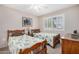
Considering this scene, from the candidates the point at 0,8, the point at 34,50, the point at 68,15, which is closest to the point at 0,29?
the point at 0,8

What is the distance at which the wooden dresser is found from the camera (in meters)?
1.30

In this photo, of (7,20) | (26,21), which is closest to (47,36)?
(26,21)

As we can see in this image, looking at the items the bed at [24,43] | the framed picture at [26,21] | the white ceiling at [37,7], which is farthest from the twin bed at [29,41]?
the white ceiling at [37,7]

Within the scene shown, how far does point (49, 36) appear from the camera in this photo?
130cm

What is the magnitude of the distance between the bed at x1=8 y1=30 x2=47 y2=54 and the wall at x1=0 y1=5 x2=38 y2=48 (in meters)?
0.07

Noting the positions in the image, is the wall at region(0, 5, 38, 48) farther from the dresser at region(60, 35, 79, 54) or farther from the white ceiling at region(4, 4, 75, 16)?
the dresser at region(60, 35, 79, 54)

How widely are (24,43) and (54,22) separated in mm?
517

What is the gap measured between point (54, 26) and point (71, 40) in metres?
0.34

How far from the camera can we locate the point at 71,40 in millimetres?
1352

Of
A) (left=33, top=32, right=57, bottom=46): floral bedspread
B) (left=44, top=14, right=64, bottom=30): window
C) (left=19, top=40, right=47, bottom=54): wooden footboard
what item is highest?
(left=44, top=14, right=64, bottom=30): window

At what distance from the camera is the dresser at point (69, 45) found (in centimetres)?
130

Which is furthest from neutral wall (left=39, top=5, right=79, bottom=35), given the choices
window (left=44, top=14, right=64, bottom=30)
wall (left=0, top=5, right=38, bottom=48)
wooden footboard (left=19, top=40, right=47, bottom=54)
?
wall (left=0, top=5, right=38, bottom=48)

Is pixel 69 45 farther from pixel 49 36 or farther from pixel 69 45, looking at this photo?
pixel 49 36

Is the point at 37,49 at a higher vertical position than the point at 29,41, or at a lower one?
lower
